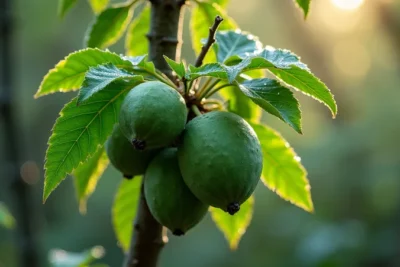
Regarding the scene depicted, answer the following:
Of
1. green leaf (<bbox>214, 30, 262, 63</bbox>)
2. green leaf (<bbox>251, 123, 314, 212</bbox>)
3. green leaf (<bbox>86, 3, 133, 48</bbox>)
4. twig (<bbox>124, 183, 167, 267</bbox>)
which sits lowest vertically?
twig (<bbox>124, 183, 167, 267</bbox>)

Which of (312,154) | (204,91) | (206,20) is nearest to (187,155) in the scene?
(204,91)

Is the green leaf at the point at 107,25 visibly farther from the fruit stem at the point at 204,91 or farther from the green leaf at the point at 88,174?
the fruit stem at the point at 204,91

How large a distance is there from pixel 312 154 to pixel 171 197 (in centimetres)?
380

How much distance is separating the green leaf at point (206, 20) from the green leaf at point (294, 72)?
37cm

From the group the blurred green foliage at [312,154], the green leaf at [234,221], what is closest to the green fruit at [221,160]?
the green leaf at [234,221]

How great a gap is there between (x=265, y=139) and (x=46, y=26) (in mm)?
5628

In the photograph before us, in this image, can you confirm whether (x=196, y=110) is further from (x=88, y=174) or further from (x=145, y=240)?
(x=88, y=174)

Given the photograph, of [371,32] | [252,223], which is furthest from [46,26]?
[371,32]

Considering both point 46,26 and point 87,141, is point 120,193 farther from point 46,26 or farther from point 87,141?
point 46,26

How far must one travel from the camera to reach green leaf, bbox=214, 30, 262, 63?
1.00 meters

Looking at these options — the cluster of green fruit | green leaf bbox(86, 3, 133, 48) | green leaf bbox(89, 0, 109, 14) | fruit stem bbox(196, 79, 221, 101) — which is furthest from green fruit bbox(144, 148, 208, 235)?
green leaf bbox(89, 0, 109, 14)

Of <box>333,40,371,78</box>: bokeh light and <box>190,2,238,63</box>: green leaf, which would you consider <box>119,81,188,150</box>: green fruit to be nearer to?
<box>190,2,238,63</box>: green leaf

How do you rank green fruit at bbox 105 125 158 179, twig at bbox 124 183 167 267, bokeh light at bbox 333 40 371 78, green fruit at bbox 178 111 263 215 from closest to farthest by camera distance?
1. green fruit at bbox 178 111 263 215
2. green fruit at bbox 105 125 158 179
3. twig at bbox 124 183 167 267
4. bokeh light at bbox 333 40 371 78

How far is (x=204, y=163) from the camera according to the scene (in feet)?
2.61
